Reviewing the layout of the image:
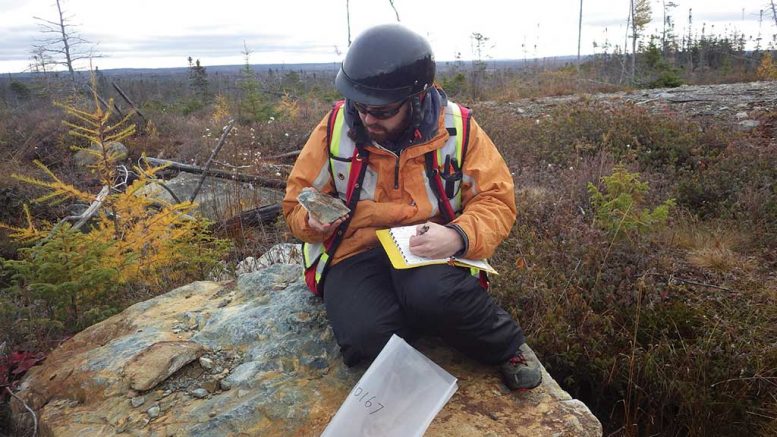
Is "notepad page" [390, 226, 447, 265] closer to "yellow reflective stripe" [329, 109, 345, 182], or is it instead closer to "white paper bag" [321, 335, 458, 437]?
"white paper bag" [321, 335, 458, 437]

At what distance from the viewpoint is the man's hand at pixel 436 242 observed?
7.40 ft

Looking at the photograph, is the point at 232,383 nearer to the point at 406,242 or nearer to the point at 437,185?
the point at 406,242

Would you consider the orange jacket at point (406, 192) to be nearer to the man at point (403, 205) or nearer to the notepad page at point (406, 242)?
the man at point (403, 205)

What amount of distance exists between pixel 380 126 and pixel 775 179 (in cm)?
484

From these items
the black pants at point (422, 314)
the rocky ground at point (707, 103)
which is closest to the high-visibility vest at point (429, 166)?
the black pants at point (422, 314)

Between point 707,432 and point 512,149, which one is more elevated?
point 512,149

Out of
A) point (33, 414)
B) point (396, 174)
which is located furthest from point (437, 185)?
point (33, 414)

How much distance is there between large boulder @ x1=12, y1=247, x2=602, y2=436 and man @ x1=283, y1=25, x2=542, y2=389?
16 centimetres

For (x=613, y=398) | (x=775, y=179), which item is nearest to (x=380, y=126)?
(x=613, y=398)

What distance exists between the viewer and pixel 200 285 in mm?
3477

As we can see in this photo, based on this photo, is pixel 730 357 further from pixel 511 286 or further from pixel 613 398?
pixel 511 286

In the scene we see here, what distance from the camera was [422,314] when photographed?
7.48 feet

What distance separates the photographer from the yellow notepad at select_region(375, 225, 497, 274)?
7.32 ft

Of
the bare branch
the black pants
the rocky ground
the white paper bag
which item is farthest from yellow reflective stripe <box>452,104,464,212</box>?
the rocky ground
